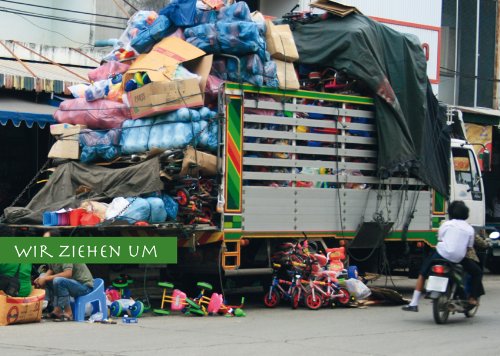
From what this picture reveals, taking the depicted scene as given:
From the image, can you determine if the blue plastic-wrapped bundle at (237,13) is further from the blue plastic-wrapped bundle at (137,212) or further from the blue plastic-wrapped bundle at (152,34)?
the blue plastic-wrapped bundle at (137,212)

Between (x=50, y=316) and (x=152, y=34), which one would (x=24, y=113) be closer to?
(x=152, y=34)

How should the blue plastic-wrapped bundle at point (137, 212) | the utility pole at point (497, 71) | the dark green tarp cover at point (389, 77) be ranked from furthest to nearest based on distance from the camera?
the utility pole at point (497, 71) < the dark green tarp cover at point (389, 77) < the blue plastic-wrapped bundle at point (137, 212)

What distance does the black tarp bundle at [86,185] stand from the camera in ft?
38.4

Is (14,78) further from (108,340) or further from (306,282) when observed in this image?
(108,340)

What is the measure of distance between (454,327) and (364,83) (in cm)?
433

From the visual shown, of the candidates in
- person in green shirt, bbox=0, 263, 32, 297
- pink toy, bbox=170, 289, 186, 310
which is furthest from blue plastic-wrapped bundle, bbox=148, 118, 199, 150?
person in green shirt, bbox=0, 263, 32, 297

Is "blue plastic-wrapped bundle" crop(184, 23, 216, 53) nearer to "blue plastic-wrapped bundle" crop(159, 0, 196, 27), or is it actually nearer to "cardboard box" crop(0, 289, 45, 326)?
"blue plastic-wrapped bundle" crop(159, 0, 196, 27)

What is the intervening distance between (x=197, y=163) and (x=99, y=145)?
6.07ft

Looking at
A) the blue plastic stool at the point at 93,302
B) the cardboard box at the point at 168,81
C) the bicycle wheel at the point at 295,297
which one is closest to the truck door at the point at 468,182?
the bicycle wheel at the point at 295,297

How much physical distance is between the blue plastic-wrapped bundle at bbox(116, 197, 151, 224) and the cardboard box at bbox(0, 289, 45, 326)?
1.53 metres

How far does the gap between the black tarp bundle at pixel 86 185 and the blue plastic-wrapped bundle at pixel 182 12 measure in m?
2.18

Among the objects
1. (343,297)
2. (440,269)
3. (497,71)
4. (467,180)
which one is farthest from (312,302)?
(497,71)

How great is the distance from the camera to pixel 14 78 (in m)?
16.2

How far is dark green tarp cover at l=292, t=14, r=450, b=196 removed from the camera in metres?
13.3
